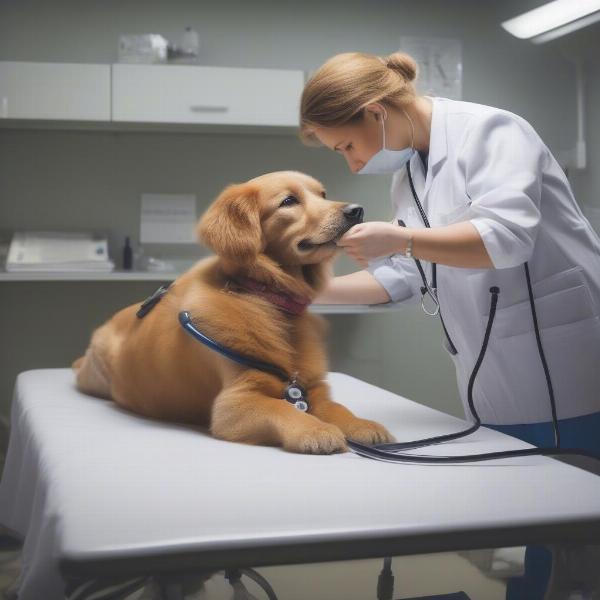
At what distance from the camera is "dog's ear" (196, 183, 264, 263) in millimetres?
1402

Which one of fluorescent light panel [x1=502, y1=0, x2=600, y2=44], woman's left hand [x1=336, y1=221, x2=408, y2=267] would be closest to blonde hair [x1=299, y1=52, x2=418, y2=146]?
woman's left hand [x1=336, y1=221, x2=408, y2=267]

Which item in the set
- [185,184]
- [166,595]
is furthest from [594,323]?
[185,184]

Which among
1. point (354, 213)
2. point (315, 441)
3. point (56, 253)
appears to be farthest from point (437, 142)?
point (56, 253)

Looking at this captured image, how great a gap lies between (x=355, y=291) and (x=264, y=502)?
87cm

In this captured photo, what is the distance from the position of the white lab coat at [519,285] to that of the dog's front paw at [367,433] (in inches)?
13.2

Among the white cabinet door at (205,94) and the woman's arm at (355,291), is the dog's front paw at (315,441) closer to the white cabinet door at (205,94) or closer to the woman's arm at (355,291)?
the woman's arm at (355,291)

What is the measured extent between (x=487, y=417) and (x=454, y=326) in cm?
21

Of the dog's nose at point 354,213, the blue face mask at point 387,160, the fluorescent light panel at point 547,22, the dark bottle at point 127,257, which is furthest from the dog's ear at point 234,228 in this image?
the fluorescent light panel at point 547,22

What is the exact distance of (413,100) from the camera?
1572mm

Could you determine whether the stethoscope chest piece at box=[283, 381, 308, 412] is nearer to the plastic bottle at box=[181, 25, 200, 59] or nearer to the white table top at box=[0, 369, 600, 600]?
the white table top at box=[0, 369, 600, 600]

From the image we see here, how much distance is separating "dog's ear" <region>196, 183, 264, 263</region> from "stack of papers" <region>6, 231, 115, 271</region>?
5.51ft

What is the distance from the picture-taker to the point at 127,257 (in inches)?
126

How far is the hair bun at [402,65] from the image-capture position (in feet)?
5.13

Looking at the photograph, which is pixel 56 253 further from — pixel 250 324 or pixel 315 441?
pixel 315 441
